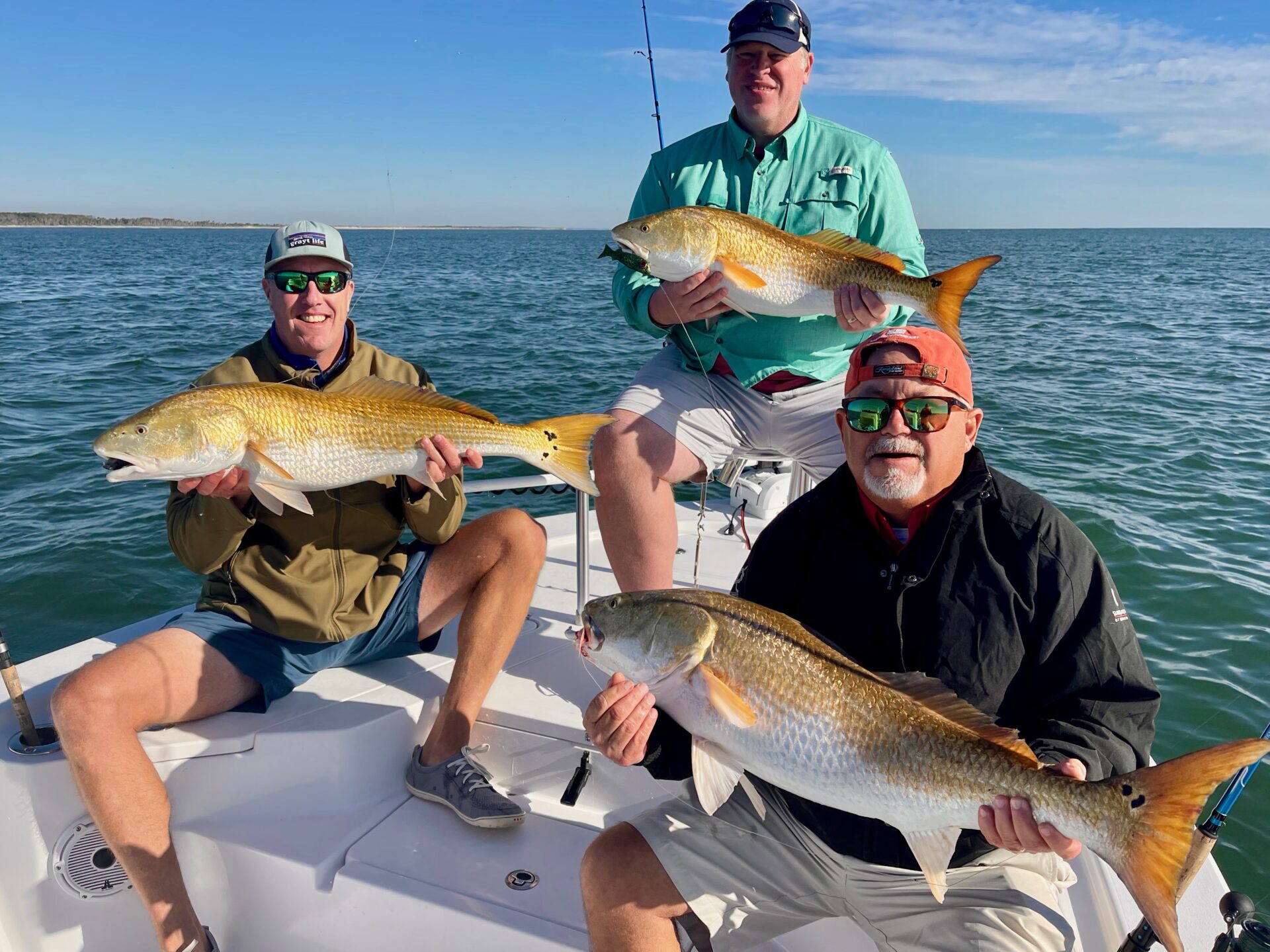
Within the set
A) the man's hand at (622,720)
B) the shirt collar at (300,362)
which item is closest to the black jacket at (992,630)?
the man's hand at (622,720)

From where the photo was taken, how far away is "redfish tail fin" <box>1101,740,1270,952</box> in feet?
5.38

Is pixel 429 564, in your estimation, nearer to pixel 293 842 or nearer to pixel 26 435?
pixel 293 842

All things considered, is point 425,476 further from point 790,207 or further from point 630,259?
point 790,207

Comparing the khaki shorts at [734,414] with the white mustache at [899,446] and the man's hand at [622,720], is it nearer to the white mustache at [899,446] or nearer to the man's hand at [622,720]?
the white mustache at [899,446]

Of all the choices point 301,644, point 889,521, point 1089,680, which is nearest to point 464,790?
point 301,644

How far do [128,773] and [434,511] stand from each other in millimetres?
1279

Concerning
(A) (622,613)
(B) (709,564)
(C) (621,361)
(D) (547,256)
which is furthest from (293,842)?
(D) (547,256)

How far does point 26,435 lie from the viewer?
34.4 ft

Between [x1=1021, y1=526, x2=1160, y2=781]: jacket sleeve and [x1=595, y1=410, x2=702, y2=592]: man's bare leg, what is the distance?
163cm

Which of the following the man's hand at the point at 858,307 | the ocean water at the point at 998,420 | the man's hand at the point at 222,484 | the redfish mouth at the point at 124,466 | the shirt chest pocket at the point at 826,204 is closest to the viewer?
the redfish mouth at the point at 124,466

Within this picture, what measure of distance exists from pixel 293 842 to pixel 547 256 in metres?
73.2

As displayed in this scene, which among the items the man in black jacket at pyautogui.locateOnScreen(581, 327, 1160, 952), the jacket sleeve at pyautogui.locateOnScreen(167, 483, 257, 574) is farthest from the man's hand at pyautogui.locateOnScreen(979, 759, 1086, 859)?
the jacket sleeve at pyautogui.locateOnScreen(167, 483, 257, 574)

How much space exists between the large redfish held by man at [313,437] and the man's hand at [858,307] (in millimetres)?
1022

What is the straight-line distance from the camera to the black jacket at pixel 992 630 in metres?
2.07
